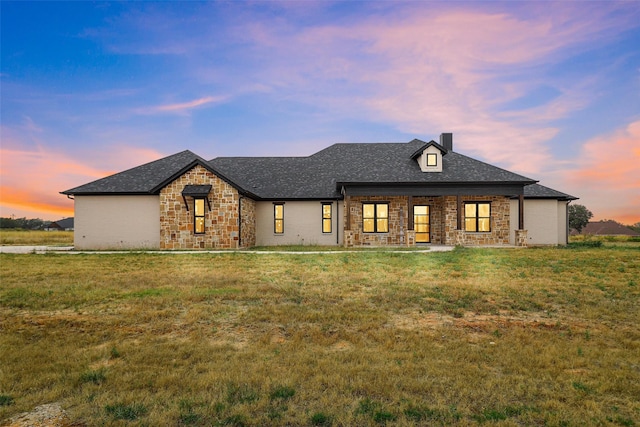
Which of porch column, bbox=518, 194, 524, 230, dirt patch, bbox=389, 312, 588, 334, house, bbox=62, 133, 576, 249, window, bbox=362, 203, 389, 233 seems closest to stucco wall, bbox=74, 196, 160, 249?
house, bbox=62, 133, 576, 249

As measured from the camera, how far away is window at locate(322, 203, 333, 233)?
78.9 feet

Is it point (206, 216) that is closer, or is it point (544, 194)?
point (206, 216)

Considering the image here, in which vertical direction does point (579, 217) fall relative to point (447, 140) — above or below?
below

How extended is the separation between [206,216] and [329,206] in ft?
27.1

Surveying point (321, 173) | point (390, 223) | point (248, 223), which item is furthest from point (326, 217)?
point (248, 223)

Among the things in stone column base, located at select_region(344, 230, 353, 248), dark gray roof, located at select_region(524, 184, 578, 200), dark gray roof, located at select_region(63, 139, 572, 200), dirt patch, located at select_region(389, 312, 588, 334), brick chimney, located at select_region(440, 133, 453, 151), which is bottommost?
dirt patch, located at select_region(389, 312, 588, 334)

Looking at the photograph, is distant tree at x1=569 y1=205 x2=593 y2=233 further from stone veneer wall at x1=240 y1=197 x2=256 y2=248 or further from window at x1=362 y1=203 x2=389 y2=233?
stone veneer wall at x1=240 y1=197 x2=256 y2=248

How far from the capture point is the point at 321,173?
26.5 metres

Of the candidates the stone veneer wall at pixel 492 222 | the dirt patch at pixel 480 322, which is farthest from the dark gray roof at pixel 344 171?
the dirt patch at pixel 480 322

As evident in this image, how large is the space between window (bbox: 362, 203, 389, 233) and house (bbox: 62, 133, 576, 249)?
0.23 ft

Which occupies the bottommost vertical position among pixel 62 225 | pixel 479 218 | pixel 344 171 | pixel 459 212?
pixel 62 225

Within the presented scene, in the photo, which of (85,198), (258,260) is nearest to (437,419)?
(258,260)

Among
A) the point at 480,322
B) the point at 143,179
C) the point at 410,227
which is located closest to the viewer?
the point at 480,322

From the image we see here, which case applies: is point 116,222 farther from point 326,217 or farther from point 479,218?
point 479,218
